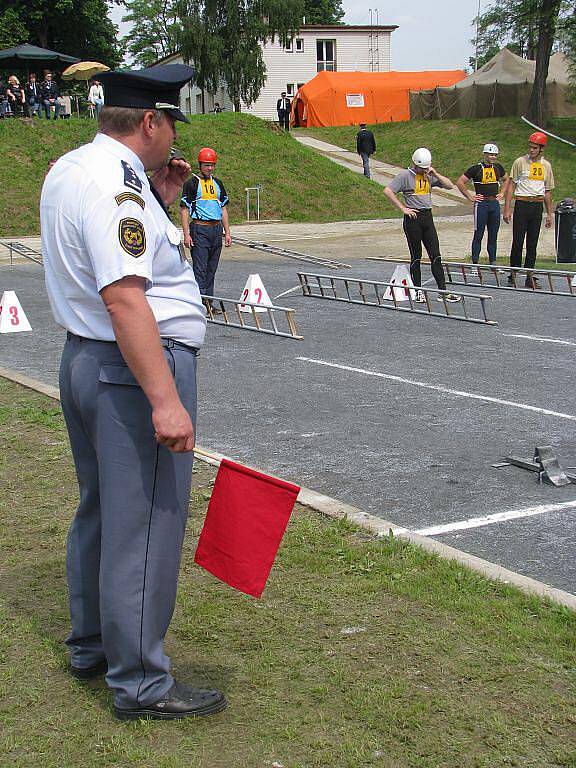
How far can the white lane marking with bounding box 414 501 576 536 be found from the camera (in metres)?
4.95

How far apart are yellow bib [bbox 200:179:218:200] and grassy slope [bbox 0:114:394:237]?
1730 cm

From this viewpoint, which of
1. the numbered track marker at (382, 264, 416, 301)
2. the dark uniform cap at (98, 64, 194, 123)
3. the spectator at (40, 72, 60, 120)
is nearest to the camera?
the dark uniform cap at (98, 64, 194, 123)

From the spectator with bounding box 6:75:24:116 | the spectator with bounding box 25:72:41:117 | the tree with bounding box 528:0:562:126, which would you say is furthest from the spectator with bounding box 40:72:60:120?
the tree with bounding box 528:0:562:126

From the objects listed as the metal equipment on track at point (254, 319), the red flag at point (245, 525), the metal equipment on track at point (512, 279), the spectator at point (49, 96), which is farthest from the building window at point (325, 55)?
the red flag at point (245, 525)

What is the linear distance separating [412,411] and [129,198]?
5.15 m

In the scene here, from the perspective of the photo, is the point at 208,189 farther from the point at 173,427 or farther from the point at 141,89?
the point at 173,427

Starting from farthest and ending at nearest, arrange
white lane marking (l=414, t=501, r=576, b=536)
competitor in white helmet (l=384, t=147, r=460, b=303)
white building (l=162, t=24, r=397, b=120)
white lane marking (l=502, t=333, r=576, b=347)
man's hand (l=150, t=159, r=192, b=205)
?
white building (l=162, t=24, r=397, b=120)
competitor in white helmet (l=384, t=147, r=460, b=303)
white lane marking (l=502, t=333, r=576, b=347)
white lane marking (l=414, t=501, r=576, b=536)
man's hand (l=150, t=159, r=192, b=205)

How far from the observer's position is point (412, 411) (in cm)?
767

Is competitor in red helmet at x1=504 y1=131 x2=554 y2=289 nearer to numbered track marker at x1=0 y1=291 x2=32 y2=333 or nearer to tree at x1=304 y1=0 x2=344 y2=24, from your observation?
numbered track marker at x1=0 y1=291 x2=32 y2=333

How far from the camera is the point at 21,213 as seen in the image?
1150 inches

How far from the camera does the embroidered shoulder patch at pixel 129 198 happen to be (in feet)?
9.04

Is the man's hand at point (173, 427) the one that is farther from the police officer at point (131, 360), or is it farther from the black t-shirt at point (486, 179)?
the black t-shirt at point (486, 179)

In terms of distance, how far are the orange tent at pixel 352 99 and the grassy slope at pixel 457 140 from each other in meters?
3.33

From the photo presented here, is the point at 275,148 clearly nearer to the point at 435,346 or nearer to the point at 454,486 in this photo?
the point at 435,346
